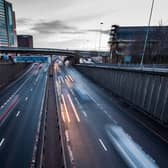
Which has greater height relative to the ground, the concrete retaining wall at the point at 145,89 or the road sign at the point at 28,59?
the road sign at the point at 28,59

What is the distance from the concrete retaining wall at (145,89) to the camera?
66.5 ft

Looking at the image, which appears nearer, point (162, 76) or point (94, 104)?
point (162, 76)

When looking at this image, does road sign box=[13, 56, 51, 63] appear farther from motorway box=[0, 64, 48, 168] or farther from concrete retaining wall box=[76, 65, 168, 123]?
concrete retaining wall box=[76, 65, 168, 123]

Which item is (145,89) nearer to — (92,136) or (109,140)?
(109,140)

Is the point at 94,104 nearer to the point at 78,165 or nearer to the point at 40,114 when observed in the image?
the point at 40,114

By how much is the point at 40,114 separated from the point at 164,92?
2038cm

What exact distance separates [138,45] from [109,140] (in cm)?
6640

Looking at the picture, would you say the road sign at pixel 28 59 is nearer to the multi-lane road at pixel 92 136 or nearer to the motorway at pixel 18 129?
the motorway at pixel 18 129

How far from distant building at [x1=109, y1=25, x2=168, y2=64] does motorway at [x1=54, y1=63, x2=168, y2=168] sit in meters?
38.7

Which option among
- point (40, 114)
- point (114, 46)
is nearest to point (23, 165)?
point (40, 114)

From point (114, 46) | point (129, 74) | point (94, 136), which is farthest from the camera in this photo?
point (114, 46)

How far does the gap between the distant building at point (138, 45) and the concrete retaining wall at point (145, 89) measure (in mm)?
28427

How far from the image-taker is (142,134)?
1880cm

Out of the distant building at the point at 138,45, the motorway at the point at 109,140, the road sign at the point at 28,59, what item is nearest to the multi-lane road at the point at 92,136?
the motorway at the point at 109,140
